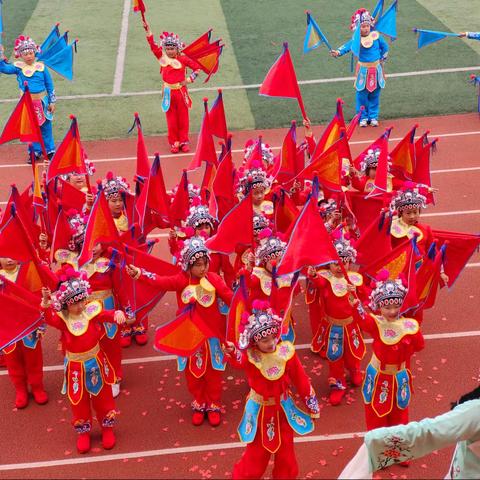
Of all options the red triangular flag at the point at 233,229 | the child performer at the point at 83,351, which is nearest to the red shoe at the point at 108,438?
the child performer at the point at 83,351

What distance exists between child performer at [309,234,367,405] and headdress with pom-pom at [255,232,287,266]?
37 centimetres

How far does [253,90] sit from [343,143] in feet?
26.5

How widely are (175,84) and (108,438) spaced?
759 centimetres

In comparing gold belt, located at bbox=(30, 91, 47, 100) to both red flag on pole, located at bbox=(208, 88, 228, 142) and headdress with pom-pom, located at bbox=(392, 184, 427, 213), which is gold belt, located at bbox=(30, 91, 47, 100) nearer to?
red flag on pole, located at bbox=(208, 88, 228, 142)

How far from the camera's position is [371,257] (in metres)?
7.76

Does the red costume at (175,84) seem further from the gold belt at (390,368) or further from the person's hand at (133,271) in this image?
the gold belt at (390,368)

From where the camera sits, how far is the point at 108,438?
7066 millimetres

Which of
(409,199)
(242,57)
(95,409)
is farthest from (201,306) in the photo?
(242,57)

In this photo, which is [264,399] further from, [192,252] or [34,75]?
[34,75]

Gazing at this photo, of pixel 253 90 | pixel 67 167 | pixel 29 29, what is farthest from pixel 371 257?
pixel 29 29

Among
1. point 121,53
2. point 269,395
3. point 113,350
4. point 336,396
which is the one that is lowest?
point 121,53

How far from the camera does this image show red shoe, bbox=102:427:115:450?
7051 millimetres

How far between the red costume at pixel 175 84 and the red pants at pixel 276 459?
26.8 ft

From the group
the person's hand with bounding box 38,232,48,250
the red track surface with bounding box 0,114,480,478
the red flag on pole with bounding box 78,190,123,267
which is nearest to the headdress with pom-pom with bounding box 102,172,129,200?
the person's hand with bounding box 38,232,48,250
